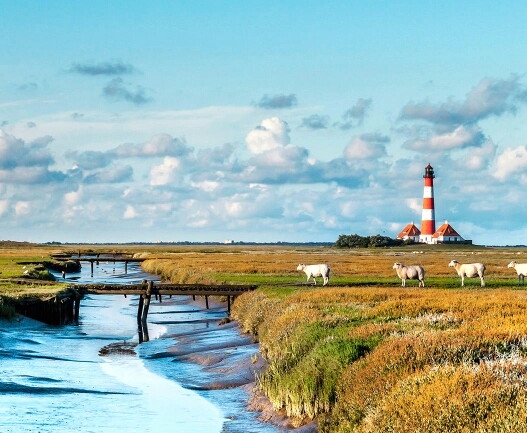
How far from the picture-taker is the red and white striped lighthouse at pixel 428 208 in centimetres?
14875

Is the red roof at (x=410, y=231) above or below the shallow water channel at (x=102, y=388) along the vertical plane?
above

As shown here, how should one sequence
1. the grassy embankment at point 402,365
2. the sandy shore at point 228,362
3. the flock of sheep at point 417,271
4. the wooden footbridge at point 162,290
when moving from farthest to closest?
the flock of sheep at point 417,271
the wooden footbridge at point 162,290
the sandy shore at point 228,362
the grassy embankment at point 402,365

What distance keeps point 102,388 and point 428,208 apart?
132 meters

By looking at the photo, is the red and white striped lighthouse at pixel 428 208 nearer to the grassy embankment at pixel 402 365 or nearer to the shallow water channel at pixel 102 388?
the shallow water channel at pixel 102 388

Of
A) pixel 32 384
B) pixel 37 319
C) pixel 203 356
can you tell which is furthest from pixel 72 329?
pixel 32 384

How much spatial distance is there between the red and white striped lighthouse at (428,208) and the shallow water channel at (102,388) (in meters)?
111

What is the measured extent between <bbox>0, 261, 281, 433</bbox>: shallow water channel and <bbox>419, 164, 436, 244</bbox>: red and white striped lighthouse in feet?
364

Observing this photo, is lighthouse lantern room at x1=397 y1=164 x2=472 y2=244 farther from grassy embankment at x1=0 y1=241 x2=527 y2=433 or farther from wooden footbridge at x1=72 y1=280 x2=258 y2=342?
grassy embankment at x1=0 y1=241 x2=527 y2=433

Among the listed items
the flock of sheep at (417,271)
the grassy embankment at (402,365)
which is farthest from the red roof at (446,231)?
the grassy embankment at (402,365)

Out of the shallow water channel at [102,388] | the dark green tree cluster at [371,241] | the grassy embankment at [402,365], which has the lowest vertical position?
the shallow water channel at [102,388]

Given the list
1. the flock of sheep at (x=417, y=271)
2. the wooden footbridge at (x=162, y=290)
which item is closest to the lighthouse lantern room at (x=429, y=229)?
the flock of sheep at (x=417, y=271)

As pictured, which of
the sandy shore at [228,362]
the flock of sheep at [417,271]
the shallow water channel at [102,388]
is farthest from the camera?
the flock of sheep at [417,271]

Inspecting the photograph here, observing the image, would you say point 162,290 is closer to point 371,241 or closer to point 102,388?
point 102,388

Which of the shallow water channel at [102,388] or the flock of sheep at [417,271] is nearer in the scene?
the shallow water channel at [102,388]
